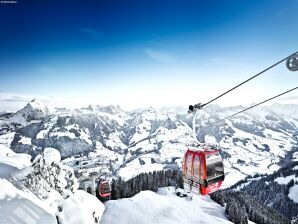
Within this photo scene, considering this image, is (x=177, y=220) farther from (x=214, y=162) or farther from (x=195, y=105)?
(x=195, y=105)

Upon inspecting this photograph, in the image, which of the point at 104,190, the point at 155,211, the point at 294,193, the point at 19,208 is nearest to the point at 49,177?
the point at 19,208

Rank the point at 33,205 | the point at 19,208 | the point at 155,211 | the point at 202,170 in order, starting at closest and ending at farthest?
the point at 19,208 → the point at 202,170 → the point at 33,205 → the point at 155,211

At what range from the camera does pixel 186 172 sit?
1566 centimetres

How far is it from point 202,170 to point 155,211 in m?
47.5

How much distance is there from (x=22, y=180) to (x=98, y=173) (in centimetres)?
1396

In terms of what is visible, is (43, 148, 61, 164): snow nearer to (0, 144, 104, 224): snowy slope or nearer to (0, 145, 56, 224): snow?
(0, 144, 104, 224): snowy slope

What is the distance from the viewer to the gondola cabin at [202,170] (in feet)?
46.9

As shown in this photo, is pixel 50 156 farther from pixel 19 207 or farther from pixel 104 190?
pixel 104 190

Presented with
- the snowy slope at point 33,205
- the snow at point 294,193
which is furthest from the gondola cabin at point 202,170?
the snow at point 294,193

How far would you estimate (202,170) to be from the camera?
14281mm

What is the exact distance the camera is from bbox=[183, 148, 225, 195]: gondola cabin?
14.3 m

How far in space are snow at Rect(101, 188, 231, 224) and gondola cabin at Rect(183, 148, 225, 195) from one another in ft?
117

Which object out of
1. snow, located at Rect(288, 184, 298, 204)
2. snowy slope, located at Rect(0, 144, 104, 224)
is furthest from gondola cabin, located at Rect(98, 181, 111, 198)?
snow, located at Rect(288, 184, 298, 204)

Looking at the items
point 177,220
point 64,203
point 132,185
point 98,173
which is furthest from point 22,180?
point 132,185
